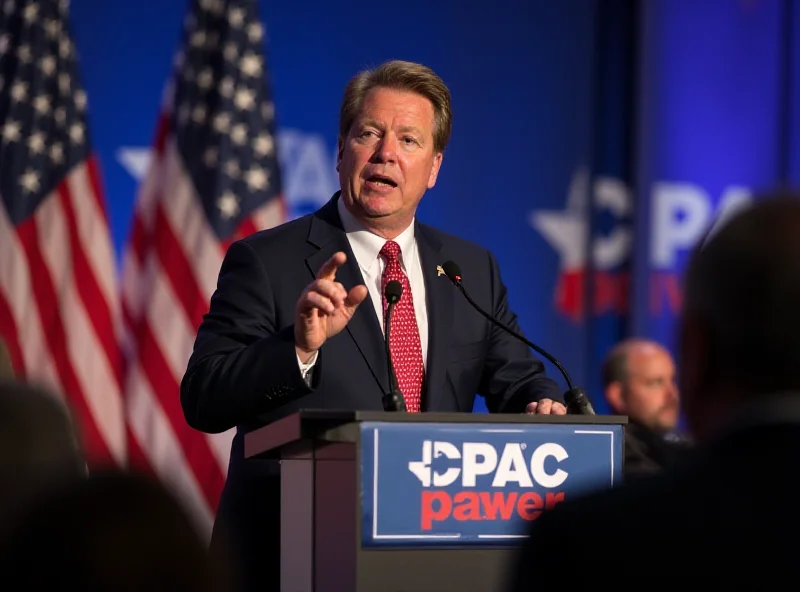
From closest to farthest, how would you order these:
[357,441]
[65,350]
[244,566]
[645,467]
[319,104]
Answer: [357,441] < [244,566] < [645,467] < [65,350] < [319,104]

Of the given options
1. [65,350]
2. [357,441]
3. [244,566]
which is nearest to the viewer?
[357,441]

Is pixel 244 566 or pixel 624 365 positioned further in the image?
pixel 624 365

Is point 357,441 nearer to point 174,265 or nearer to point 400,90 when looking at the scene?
point 400,90

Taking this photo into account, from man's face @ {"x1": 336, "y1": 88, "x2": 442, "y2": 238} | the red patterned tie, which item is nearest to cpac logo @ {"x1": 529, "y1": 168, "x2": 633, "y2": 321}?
man's face @ {"x1": 336, "y1": 88, "x2": 442, "y2": 238}

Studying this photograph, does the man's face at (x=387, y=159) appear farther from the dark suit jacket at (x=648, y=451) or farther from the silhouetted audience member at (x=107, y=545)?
the silhouetted audience member at (x=107, y=545)

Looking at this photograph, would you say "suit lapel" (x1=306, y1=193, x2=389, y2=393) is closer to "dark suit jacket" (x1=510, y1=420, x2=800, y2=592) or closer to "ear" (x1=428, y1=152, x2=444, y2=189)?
"ear" (x1=428, y1=152, x2=444, y2=189)

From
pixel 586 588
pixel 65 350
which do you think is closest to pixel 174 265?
pixel 65 350

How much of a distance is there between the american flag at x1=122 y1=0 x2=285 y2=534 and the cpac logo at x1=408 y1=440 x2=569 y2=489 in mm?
3414

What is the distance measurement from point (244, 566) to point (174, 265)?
302 cm

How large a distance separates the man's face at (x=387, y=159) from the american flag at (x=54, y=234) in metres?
2.49

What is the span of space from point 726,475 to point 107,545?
55 cm

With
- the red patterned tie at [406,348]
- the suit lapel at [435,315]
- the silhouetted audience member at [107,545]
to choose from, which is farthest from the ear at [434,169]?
the silhouetted audience member at [107,545]

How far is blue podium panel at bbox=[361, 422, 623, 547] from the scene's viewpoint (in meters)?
2.29

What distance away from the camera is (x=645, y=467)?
4.50m
